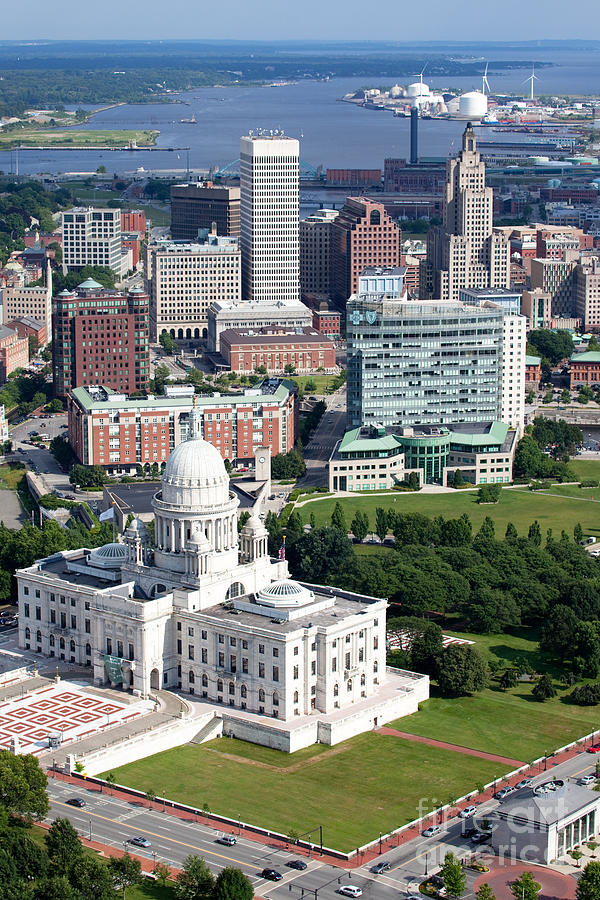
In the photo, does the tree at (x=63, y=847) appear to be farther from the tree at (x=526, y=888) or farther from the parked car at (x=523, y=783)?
the parked car at (x=523, y=783)

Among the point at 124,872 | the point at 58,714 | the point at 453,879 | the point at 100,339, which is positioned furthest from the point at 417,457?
the point at 124,872

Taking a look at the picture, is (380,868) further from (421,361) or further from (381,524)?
(421,361)

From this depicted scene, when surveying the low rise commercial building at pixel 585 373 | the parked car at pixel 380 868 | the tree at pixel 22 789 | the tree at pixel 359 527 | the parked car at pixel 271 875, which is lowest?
the parked car at pixel 380 868

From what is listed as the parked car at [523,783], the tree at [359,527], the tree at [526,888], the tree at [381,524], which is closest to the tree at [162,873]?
the tree at [526,888]

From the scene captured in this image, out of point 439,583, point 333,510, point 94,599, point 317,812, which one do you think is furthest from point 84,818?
point 333,510

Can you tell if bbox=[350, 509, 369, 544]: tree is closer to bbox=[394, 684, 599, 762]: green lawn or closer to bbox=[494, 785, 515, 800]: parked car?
bbox=[394, 684, 599, 762]: green lawn

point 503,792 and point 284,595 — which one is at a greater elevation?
point 284,595
